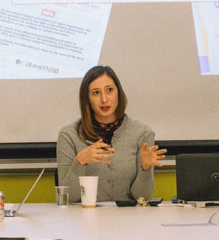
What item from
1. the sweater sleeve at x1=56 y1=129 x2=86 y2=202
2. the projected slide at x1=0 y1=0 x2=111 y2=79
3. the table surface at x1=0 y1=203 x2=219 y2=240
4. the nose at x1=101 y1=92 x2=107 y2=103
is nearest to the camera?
the table surface at x1=0 y1=203 x2=219 y2=240

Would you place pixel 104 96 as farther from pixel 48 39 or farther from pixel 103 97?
pixel 48 39

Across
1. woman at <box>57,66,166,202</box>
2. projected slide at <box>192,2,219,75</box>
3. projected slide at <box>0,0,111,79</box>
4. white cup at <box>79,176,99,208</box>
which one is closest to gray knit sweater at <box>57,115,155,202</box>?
woman at <box>57,66,166,202</box>

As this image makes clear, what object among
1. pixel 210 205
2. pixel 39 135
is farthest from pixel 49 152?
pixel 210 205

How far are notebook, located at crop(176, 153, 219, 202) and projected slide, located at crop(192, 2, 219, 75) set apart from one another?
1.20m

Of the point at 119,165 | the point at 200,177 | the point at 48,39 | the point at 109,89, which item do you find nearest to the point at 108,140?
the point at 119,165

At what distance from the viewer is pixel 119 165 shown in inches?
96.6

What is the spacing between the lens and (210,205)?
201cm

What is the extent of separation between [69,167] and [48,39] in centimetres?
106

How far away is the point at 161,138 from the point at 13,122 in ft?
3.17

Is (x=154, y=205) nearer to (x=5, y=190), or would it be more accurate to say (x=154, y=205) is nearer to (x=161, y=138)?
(x=161, y=138)

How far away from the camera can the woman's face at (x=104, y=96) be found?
2.51 meters

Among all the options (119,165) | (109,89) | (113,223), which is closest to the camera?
(113,223)

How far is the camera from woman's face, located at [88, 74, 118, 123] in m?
2.51

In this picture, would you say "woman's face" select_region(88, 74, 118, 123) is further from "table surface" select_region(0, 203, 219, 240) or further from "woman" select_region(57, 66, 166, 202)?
"table surface" select_region(0, 203, 219, 240)
